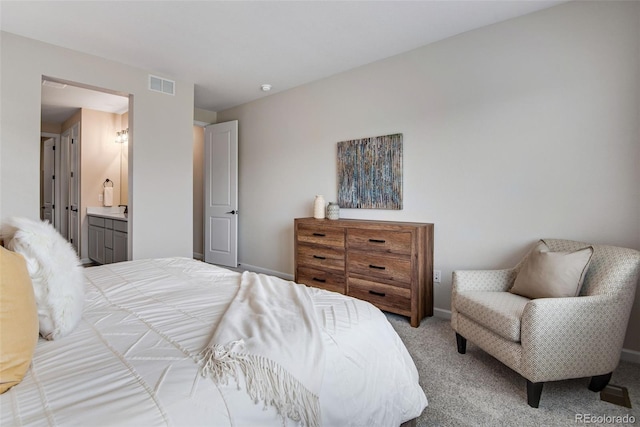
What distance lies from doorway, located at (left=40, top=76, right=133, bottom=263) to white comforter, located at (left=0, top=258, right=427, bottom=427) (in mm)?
4155

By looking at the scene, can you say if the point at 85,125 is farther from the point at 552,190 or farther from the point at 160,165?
the point at 552,190

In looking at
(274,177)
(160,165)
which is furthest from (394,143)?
(160,165)

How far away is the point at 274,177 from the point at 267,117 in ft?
2.82

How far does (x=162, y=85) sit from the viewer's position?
147 inches

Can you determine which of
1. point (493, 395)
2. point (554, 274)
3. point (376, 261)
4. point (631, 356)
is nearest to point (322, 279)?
point (376, 261)

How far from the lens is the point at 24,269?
90 cm

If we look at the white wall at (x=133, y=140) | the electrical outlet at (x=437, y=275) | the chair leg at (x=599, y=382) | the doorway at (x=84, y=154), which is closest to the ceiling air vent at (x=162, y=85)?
the white wall at (x=133, y=140)

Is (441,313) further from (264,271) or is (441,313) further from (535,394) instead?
(264,271)

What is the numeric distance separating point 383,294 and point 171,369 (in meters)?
2.34

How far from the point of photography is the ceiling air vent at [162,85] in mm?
3660

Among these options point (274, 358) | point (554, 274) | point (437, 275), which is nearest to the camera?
point (274, 358)

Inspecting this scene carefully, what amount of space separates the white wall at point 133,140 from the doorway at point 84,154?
1.42 metres

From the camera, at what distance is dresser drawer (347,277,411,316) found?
2830 millimetres

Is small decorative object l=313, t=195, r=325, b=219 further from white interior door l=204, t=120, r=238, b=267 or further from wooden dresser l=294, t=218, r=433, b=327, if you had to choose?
white interior door l=204, t=120, r=238, b=267
